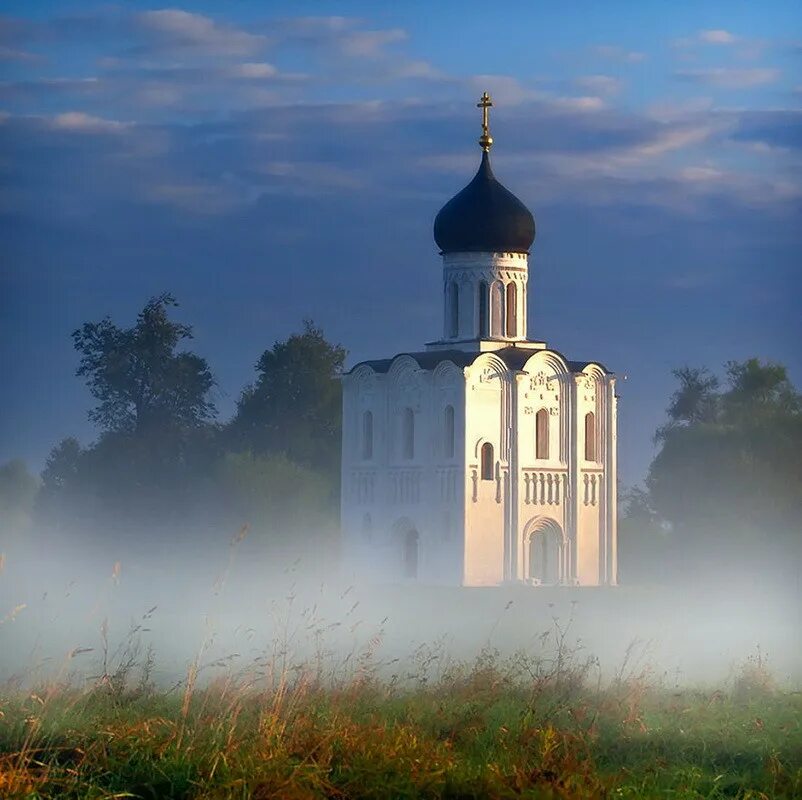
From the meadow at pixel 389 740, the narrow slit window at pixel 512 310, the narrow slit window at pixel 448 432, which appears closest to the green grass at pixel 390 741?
the meadow at pixel 389 740

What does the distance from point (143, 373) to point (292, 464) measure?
623 cm

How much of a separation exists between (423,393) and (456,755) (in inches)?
1175

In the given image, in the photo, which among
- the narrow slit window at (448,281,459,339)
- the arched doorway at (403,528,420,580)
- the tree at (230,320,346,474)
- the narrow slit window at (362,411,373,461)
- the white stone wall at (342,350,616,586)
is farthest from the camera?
the tree at (230,320,346,474)

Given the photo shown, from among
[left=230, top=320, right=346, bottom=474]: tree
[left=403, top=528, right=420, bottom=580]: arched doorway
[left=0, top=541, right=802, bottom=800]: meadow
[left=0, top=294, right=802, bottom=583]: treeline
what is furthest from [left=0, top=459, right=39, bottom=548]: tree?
[left=0, top=541, right=802, bottom=800]: meadow

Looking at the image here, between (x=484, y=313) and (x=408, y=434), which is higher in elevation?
(x=484, y=313)

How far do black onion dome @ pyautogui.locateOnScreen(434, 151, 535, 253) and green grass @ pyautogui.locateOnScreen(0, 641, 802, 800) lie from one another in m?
26.5

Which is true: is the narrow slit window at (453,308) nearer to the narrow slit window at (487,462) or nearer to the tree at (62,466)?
the narrow slit window at (487,462)

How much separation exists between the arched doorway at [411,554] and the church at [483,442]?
2 centimetres

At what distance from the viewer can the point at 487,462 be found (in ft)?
127

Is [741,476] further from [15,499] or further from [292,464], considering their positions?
[15,499]

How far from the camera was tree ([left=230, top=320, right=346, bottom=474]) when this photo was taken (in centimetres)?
4925

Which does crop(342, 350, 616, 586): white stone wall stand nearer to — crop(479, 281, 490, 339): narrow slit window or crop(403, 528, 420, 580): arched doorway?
crop(403, 528, 420, 580): arched doorway

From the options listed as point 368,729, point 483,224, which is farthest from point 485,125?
point 368,729

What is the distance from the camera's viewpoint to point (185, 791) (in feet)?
26.9
